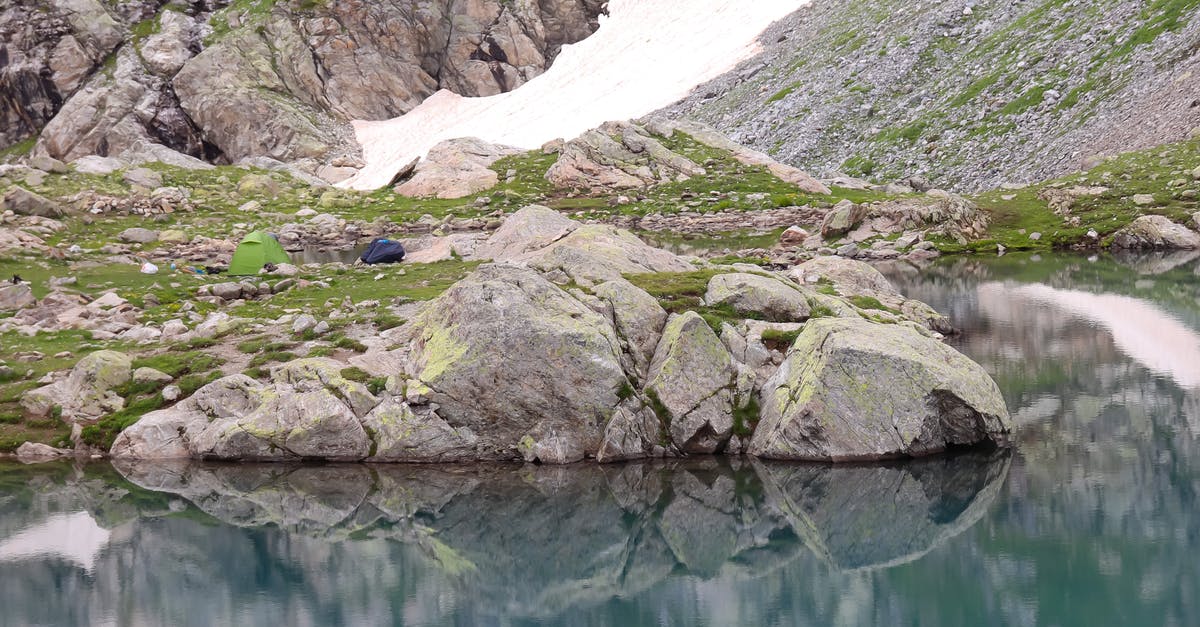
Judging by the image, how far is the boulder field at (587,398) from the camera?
2241cm

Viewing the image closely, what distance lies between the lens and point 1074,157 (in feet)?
248

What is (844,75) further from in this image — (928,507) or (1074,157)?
(928,507)

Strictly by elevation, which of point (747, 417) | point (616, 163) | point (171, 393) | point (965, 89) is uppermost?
point (171, 393)

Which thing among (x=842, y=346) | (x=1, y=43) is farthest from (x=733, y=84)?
(x=842, y=346)

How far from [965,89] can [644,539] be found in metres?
86.4

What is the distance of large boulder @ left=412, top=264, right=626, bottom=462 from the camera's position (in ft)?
76.3

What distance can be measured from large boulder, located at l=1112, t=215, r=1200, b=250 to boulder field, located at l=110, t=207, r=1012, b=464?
39.5 meters

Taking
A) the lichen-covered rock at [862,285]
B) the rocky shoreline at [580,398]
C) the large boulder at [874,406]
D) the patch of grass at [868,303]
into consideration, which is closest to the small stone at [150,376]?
the rocky shoreline at [580,398]

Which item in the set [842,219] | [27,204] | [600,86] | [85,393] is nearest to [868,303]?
[85,393]

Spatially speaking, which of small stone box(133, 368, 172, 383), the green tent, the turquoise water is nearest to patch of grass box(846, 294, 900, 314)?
the turquoise water

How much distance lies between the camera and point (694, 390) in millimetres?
23672

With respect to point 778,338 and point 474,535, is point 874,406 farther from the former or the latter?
point 474,535

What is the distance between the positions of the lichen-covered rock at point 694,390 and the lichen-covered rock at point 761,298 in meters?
3.18

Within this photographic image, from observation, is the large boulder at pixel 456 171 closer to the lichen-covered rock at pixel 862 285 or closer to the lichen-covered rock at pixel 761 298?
the lichen-covered rock at pixel 862 285
